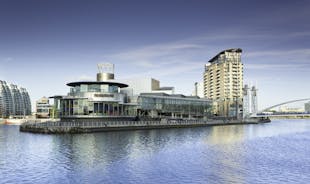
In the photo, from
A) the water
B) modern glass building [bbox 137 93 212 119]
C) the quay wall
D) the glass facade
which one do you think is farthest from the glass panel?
the water

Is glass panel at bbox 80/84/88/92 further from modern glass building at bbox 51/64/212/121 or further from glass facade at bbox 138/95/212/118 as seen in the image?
glass facade at bbox 138/95/212/118

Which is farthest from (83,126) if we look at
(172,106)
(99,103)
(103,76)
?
(172,106)

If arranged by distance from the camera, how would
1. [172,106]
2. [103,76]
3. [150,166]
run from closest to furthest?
[150,166], [103,76], [172,106]

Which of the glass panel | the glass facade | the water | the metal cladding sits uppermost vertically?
the metal cladding

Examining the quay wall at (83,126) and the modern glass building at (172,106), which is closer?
the quay wall at (83,126)

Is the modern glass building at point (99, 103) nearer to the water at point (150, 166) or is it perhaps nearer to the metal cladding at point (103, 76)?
the metal cladding at point (103, 76)

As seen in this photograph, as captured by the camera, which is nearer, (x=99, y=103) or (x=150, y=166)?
(x=150, y=166)

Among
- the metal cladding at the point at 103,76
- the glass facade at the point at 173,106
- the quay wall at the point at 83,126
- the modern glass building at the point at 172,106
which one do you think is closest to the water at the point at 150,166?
the quay wall at the point at 83,126

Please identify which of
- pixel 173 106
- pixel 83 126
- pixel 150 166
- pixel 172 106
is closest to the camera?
pixel 150 166

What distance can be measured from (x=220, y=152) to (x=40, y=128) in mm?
50739

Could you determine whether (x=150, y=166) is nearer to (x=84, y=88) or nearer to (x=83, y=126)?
(x=83, y=126)

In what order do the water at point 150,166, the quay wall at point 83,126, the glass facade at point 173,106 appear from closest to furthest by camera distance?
the water at point 150,166 → the quay wall at point 83,126 → the glass facade at point 173,106

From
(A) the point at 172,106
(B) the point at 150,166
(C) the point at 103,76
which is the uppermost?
(C) the point at 103,76

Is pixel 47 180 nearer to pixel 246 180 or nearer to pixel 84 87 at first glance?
pixel 246 180
